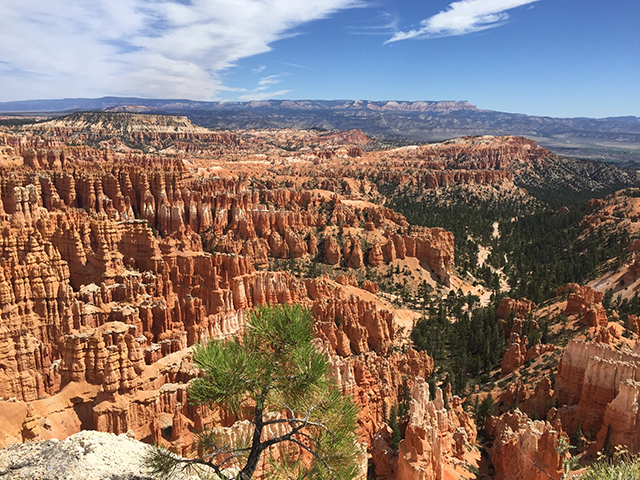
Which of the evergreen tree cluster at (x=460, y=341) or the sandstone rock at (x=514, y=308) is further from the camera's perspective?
the sandstone rock at (x=514, y=308)

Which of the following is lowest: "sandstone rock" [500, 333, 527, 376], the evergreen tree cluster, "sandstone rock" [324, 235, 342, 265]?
the evergreen tree cluster

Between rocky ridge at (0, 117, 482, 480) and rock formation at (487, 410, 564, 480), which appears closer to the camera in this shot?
rock formation at (487, 410, 564, 480)

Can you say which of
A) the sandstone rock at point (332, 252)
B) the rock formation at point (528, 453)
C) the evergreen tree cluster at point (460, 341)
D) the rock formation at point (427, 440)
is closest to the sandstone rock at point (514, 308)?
the evergreen tree cluster at point (460, 341)

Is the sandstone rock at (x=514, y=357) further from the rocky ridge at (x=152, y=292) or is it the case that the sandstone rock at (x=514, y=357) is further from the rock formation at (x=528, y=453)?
the rock formation at (x=528, y=453)

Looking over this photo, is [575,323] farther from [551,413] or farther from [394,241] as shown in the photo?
[394,241]

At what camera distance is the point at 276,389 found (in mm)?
8648

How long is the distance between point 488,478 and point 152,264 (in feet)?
88.6

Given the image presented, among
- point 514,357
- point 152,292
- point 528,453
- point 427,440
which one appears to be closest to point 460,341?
point 514,357

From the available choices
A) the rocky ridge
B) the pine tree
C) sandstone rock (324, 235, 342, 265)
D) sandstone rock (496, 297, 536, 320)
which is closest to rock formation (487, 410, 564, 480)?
the rocky ridge

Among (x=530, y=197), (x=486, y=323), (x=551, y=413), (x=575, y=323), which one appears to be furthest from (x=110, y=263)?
(x=530, y=197)

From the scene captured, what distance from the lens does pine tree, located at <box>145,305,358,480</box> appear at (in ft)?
27.2

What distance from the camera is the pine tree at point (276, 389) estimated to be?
8.29 meters

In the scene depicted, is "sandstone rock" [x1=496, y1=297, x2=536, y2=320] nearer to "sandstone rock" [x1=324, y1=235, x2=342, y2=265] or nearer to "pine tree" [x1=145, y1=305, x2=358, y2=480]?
"sandstone rock" [x1=324, y1=235, x2=342, y2=265]

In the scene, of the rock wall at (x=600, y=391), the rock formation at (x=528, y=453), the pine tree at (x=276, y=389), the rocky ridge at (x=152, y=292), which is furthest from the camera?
the rock wall at (x=600, y=391)
